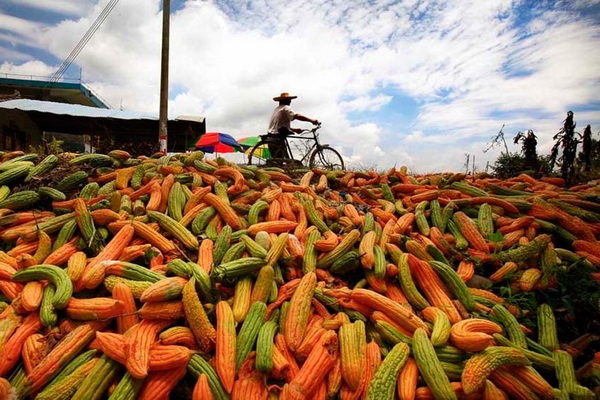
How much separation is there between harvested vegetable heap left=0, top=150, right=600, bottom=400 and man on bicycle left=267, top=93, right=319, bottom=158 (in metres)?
6.72

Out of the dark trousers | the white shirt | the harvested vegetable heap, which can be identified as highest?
the white shirt

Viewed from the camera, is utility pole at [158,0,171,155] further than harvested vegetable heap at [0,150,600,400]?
Yes

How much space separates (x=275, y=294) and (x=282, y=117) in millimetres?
8676

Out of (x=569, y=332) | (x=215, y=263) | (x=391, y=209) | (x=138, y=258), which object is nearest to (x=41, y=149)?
(x=138, y=258)

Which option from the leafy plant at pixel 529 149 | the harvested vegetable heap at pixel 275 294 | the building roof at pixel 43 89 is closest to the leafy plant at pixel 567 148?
the leafy plant at pixel 529 149

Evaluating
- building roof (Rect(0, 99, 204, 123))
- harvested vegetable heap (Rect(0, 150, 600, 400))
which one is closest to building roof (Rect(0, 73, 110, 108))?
building roof (Rect(0, 99, 204, 123))

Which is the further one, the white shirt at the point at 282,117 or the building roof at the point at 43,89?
the building roof at the point at 43,89

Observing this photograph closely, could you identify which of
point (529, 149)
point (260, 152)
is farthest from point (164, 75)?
point (529, 149)

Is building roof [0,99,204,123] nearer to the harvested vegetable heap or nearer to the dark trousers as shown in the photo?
the dark trousers

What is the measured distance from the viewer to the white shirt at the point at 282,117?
35.1 ft

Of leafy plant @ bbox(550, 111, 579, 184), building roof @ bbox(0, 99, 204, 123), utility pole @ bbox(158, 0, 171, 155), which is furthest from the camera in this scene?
building roof @ bbox(0, 99, 204, 123)

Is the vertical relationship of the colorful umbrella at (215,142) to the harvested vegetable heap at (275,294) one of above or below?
above

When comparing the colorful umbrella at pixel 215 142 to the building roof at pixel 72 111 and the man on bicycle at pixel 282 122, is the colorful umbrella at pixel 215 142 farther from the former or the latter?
the man on bicycle at pixel 282 122

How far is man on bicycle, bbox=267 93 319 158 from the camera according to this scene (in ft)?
35.2
